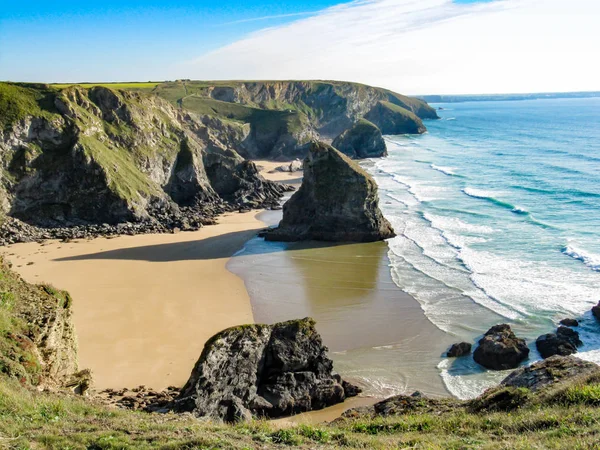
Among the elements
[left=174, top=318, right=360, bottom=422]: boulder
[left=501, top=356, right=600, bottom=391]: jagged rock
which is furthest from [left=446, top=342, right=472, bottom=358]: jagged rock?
[left=501, top=356, right=600, bottom=391]: jagged rock

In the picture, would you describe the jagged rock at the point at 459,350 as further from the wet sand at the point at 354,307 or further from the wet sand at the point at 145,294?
the wet sand at the point at 145,294

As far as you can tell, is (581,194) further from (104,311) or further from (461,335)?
(104,311)

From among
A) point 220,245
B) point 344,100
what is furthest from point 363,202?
point 344,100

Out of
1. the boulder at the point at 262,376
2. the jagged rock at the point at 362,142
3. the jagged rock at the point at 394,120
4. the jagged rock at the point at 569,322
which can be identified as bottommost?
the jagged rock at the point at 569,322

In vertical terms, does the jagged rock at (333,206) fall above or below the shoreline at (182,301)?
above

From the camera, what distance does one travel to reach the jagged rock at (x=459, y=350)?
25.5 m

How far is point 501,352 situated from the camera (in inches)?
960

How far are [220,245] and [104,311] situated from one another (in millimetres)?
16924

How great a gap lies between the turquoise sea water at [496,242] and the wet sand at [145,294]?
40.9 feet

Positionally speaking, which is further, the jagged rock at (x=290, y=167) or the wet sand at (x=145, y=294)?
the jagged rock at (x=290, y=167)

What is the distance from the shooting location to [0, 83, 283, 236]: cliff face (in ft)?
169

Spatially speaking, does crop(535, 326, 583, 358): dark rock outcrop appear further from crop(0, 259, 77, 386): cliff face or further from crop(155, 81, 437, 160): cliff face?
crop(155, 81, 437, 160): cliff face

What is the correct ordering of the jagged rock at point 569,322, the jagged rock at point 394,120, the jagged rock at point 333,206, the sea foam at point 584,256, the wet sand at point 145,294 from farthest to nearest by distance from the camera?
the jagged rock at point 394,120
the jagged rock at point 333,206
the sea foam at point 584,256
the jagged rock at point 569,322
the wet sand at point 145,294

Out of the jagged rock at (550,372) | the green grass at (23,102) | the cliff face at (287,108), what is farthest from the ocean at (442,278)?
the cliff face at (287,108)
